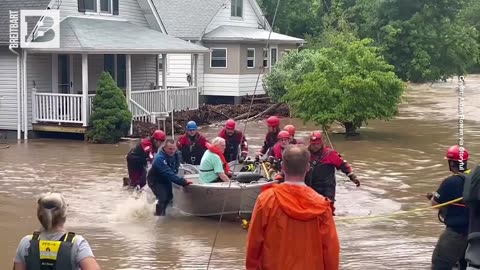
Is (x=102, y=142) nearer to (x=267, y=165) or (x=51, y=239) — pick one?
(x=267, y=165)

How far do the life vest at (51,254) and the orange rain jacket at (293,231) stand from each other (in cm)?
125

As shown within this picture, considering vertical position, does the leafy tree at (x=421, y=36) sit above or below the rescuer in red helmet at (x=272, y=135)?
above

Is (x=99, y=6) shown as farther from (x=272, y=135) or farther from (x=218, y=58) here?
(x=272, y=135)

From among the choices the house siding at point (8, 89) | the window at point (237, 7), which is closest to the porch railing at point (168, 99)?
the house siding at point (8, 89)

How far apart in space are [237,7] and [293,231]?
35588mm

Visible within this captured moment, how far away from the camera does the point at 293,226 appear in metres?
5.32

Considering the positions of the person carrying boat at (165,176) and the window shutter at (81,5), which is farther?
the window shutter at (81,5)

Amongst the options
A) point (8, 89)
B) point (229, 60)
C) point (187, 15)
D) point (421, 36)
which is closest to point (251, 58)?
point (229, 60)

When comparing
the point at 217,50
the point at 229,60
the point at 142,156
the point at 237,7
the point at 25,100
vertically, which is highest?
the point at 237,7

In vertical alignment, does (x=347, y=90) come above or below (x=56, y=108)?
above

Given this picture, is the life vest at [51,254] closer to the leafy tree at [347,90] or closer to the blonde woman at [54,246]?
the blonde woman at [54,246]

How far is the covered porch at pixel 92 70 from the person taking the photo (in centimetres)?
2473

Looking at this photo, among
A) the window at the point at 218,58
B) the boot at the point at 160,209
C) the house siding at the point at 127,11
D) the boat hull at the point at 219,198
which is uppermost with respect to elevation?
the house siding at the point at 127,11

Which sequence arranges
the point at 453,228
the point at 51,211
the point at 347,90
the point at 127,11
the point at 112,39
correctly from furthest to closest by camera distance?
the point at 127,11 < the point at 112,39 < the point at 347,90 < the point at 453,228 < the point at 51,211
